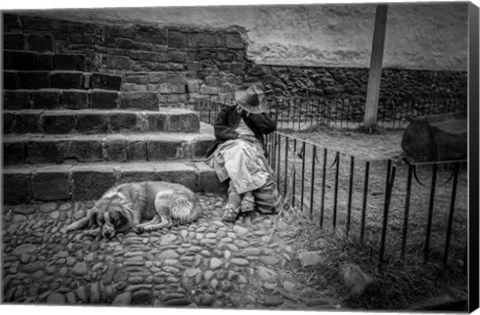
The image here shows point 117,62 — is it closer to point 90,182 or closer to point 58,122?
point 58,122

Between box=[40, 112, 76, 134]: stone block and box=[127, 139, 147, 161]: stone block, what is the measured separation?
0.65 metres

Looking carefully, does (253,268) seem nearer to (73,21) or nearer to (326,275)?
(326,275)

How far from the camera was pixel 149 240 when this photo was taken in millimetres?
2496

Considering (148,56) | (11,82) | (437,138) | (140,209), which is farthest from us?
(148,56)

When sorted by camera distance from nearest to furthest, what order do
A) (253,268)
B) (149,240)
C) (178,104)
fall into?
(253,268) < (149,240) < (178,104)

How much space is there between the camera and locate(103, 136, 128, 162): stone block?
324 cm

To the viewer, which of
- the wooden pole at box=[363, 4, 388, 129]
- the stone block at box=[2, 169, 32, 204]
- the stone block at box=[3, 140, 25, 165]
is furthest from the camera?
the stone block at box=[3, 140, 25, 165]

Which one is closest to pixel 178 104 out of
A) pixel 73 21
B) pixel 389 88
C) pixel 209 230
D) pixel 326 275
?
pixel 73 21

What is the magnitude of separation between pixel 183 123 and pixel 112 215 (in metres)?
1.59

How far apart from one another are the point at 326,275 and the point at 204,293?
764 millimetres

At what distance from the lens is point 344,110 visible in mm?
2752

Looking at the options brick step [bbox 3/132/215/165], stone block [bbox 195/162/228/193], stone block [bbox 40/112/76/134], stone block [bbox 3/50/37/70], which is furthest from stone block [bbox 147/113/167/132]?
stone block [bbox 3/50/37/70]

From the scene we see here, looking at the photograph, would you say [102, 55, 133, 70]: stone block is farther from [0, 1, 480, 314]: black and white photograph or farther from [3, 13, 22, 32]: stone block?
[3, 13, 22, 32]: stone block

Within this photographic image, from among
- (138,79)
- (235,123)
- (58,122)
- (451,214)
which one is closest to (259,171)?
(235,123)
